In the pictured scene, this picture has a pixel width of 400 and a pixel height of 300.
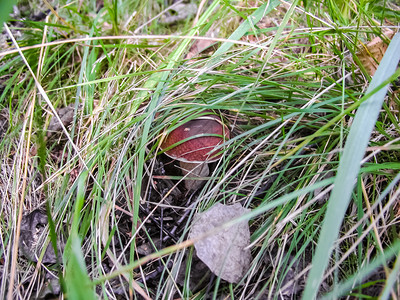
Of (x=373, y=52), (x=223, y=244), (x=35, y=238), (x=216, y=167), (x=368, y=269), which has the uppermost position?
(x=373, y=52)

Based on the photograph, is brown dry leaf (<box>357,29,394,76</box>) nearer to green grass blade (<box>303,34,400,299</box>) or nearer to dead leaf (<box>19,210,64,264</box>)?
green grass blade (<box>303,34,400,299</box>)

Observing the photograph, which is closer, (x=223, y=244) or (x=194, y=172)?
(x=223, y=244)

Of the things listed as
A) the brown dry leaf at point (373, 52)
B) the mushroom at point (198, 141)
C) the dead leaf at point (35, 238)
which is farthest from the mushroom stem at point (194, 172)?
the brown dry leaf at point (373, 52)

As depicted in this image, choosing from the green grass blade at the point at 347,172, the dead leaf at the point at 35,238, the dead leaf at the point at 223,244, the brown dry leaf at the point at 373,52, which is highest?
the brown dry leaf at the point at 373,52

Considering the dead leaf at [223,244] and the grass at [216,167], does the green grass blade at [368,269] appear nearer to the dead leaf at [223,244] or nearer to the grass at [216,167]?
the grass at [216,167]

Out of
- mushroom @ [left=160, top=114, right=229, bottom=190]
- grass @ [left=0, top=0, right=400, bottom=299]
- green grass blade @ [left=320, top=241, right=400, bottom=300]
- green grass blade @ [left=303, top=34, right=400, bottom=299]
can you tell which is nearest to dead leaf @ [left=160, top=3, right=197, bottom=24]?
grass @ [left=0, top=0, right=400, bottom=299]

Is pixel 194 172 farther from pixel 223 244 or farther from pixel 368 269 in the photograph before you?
pixel 368 269

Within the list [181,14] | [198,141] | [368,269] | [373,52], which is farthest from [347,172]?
[181,14]
